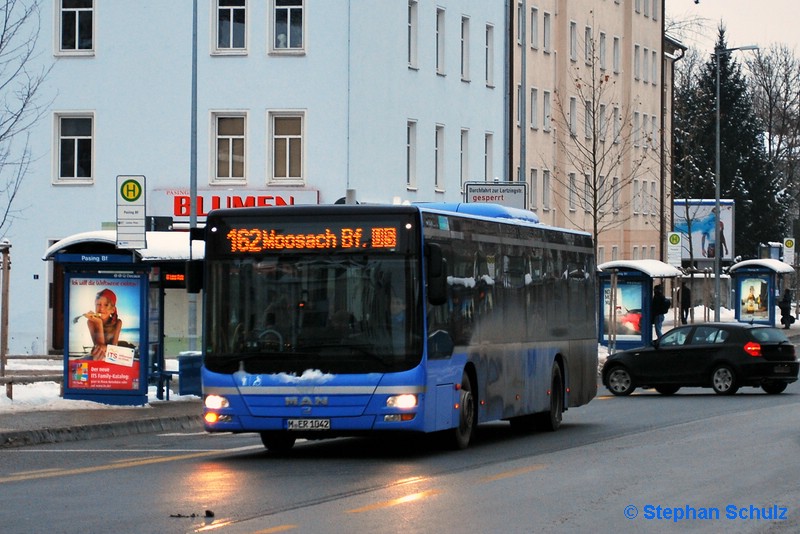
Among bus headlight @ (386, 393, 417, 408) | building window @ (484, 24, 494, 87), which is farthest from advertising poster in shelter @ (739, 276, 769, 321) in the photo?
bus headlight @ (386, 393, 417, 408)

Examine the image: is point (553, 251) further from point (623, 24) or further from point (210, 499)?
point (623, 24)

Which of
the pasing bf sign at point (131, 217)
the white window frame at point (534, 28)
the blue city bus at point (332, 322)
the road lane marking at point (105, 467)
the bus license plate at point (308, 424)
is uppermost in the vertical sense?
the white window frame at point (534, 28)

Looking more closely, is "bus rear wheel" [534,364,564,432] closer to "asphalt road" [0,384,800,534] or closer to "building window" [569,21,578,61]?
"asphalt road" [0,384,800,534]

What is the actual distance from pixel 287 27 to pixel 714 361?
2086cm

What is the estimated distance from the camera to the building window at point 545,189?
71.5 meters

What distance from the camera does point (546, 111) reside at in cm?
7150

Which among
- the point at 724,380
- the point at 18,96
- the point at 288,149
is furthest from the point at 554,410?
the point at 18,96

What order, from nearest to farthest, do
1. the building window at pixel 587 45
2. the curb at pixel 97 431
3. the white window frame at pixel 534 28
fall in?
the curb at pixel 97 431 < the white window frame at pixel 534 28 < the building window at pixel 587 45

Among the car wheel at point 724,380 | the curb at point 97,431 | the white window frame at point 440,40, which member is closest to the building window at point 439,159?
the white window frame at point 440,40

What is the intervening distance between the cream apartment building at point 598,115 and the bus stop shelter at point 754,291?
17.4 feet

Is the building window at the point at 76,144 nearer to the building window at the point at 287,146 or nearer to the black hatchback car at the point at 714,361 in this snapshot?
the building window at the point at 287,146

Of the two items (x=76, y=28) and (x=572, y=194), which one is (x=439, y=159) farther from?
(x=572, y=194)

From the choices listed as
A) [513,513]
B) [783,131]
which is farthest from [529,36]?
[513,513]

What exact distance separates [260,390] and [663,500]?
5388mm
